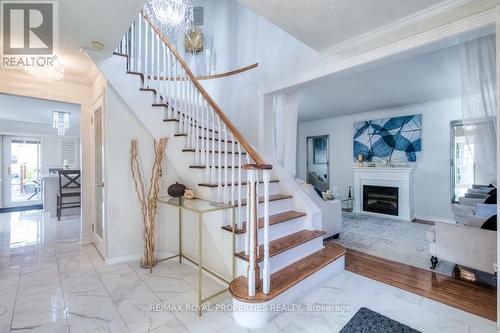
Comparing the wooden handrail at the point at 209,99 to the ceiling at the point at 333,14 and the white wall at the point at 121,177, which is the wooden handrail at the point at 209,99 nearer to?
the white wall at the point at 121,177

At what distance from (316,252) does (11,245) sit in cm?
463

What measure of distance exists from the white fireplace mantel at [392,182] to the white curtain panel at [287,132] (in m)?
3.20

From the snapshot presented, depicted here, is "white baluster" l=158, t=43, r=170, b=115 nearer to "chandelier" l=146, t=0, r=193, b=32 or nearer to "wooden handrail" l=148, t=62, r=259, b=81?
"wooden handrail" l=148, t=62, r=259, b=81

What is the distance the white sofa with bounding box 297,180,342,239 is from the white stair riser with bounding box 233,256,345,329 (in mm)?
1148

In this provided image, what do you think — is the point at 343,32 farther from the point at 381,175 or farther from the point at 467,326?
the point at 381,175

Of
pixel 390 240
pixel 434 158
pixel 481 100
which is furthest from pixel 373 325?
pixel 434 158

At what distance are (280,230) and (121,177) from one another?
7.05 feet

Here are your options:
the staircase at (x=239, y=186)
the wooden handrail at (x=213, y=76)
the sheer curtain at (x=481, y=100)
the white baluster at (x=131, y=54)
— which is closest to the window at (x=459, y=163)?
the sheer curtain at (x=481, y=100)

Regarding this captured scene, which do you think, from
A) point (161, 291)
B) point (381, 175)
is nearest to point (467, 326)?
point (161, 291)

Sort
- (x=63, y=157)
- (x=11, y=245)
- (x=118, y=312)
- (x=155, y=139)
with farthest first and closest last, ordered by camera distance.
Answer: (x=63, y=157) < (x=11, y=245) < (x=155, y=139) < (x=118, y=312)

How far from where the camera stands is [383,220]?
17.1 feet

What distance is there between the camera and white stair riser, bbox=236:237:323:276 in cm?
221

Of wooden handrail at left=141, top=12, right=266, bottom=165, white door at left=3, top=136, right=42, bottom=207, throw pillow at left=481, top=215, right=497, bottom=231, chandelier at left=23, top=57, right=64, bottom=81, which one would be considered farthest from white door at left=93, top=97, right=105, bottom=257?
white door at left=3, top=136, right=42, bottom=207

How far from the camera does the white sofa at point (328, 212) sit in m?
3.63
